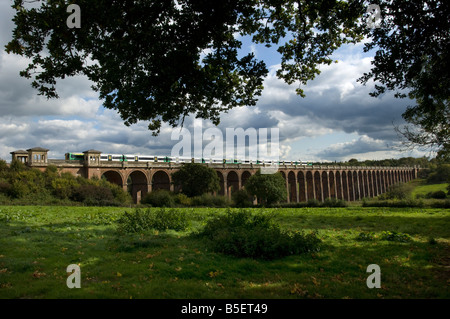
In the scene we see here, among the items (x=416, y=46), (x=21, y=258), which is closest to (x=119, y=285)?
(x=21, y=258)

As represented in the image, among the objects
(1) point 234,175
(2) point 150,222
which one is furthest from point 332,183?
(2) point 150,222

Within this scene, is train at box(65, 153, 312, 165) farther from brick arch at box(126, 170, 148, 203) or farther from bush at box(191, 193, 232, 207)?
bush at box(191, 193, 232, 207)

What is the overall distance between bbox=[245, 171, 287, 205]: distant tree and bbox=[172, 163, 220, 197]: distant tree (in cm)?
527

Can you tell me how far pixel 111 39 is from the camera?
25.0ft

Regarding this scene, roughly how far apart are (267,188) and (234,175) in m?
20.9

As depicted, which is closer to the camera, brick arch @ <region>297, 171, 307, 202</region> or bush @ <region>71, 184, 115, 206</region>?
bush @ <region>71, 184, 115, 206</region>

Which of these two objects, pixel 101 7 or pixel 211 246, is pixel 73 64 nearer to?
pixel 101 7

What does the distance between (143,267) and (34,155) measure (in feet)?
128

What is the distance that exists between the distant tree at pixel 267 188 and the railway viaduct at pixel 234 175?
12637mm

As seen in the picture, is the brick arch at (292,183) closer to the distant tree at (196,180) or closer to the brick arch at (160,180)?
the brick arch at (160,180)

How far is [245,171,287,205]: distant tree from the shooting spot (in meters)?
42.0

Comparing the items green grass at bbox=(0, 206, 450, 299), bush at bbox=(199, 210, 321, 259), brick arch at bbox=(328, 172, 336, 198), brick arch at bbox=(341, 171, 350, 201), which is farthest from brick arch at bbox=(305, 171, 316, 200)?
bush at bbox=(199, 210, 321, 259)

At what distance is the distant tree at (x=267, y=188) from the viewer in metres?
42.0

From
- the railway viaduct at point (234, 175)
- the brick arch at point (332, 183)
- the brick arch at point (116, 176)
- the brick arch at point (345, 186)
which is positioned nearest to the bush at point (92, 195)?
Answer: the railway viaduct at point (234, 175)
